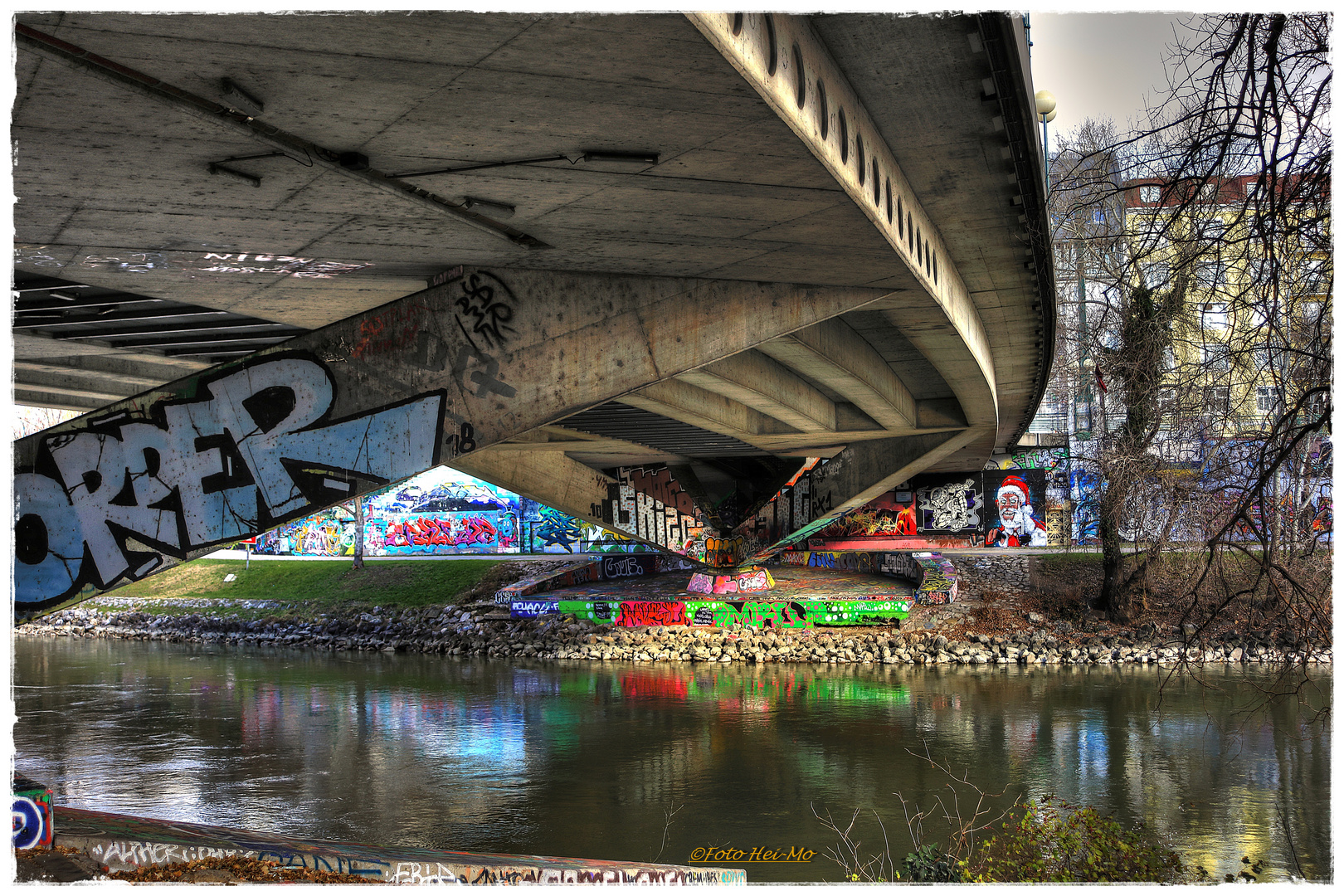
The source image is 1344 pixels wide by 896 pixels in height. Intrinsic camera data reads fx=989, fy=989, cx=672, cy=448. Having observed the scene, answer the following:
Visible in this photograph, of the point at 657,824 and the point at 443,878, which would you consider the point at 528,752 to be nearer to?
the point at 657,824

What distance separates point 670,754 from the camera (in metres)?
16.2

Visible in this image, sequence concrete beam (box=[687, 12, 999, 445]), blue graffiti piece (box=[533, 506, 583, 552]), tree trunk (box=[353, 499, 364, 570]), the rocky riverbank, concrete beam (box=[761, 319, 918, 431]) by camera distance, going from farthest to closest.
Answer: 1. blue graffiti piece (box=[533, 506, 583, 552])
2. tree trunk (box=[353, 499, 364, 570])
3. the rocky riverbank
4. concrete beam (box=[761, 319, 918, 431])
5. concrete beam (box=[687, 12, 999, 445])

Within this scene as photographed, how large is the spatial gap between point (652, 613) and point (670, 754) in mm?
12560

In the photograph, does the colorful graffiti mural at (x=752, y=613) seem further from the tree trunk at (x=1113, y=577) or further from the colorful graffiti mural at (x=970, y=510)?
the colorful graffiti mural at (x=970, y=510)

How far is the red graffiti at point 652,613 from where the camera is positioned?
2841 centimetres

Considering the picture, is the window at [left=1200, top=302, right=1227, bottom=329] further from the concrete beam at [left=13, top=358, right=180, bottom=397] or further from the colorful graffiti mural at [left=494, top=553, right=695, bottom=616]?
the colorful graffiti mural at [left=494, top=553, right=695, bottom=616]

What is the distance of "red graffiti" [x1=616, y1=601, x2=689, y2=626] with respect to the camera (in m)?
28.4

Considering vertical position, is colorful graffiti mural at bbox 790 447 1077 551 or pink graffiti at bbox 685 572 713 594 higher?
colorful graffiti mural at bbox 790 447 1077 551

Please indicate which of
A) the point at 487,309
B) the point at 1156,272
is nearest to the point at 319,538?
the point at 487,309

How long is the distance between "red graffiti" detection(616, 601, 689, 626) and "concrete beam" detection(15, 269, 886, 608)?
751 inches

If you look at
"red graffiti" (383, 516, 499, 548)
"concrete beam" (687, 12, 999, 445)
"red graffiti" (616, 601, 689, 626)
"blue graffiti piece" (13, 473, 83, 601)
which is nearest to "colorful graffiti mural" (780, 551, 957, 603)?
"red graffiti" (616, 601, 689, 626)

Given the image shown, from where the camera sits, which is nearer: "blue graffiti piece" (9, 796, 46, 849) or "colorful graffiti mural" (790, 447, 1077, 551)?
"blue graffiti piece" (9, 796, 46, 849)

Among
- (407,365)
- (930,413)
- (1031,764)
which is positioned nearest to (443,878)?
(407,365)

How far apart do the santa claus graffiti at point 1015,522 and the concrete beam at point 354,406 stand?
106 feet
